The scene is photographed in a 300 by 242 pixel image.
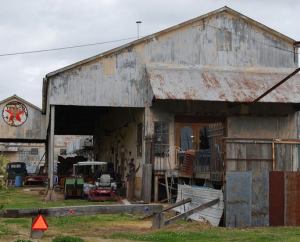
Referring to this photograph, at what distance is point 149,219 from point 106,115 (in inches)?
839

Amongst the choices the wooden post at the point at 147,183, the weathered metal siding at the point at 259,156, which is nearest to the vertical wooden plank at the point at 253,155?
the weathered metal siding at the point at 259,156

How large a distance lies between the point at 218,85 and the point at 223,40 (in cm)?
293

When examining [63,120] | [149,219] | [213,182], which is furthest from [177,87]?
[63,120]

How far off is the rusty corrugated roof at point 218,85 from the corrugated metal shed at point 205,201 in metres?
5.74

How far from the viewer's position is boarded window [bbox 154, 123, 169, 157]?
24.5 metres

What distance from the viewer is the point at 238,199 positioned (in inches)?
591

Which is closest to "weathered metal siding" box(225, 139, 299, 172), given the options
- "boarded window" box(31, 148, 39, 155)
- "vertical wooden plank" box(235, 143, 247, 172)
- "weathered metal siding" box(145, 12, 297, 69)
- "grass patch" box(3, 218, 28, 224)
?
"vertical wooden plank" box(235, 143, 247, 172)

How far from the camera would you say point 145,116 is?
24.4 m

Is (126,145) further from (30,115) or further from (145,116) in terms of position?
(30,115)

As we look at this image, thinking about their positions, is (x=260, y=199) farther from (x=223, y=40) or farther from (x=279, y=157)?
(x=223, y=40)

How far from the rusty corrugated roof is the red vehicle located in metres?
4.57

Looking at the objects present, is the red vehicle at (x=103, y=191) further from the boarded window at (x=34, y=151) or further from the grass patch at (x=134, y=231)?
the boarded window at (x=34, y=151)

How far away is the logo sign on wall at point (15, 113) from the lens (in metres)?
34.7

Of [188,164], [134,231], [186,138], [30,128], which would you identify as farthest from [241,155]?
[30,128]
